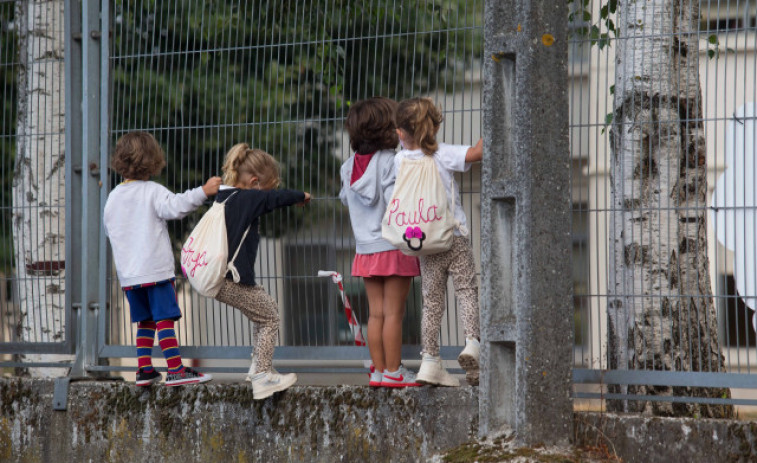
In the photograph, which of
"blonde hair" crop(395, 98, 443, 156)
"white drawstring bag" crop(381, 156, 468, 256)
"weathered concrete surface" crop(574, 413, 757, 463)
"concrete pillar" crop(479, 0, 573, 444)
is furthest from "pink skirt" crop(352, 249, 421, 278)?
"weathered concrete surface" crop(574, 413, 757, 463)

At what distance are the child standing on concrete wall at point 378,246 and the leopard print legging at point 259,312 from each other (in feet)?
Result: 1.80

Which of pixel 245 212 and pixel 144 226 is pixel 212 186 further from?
Answer: pixel 144 226

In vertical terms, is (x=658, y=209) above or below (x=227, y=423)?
above

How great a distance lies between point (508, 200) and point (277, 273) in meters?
1.74

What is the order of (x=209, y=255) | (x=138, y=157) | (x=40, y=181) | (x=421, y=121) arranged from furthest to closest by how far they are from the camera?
1. (x=40, y=181)
2. (x=138, y=157)
3. (x=209, y=255)
4. (x=421, y=121)

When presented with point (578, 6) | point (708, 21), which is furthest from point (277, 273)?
point (708, 21)

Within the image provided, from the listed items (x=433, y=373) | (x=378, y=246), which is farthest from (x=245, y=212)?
(x=433, y=373)

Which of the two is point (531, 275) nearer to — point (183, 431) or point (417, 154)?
point (417, 154)

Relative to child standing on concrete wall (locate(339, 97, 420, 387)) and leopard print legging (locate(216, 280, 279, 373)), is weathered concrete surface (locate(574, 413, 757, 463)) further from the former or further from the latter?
leopard print legging (locate(216, 280, 279, 373))

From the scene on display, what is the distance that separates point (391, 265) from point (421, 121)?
77 centimetres

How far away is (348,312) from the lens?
5848 mm

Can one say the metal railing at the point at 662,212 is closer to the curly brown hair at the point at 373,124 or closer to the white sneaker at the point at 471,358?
the white sneaker at the point at 471,358

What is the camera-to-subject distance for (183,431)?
19.7ft

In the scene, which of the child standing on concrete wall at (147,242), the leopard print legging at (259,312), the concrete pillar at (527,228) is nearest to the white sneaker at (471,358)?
the concrete pillar at (527,228)
